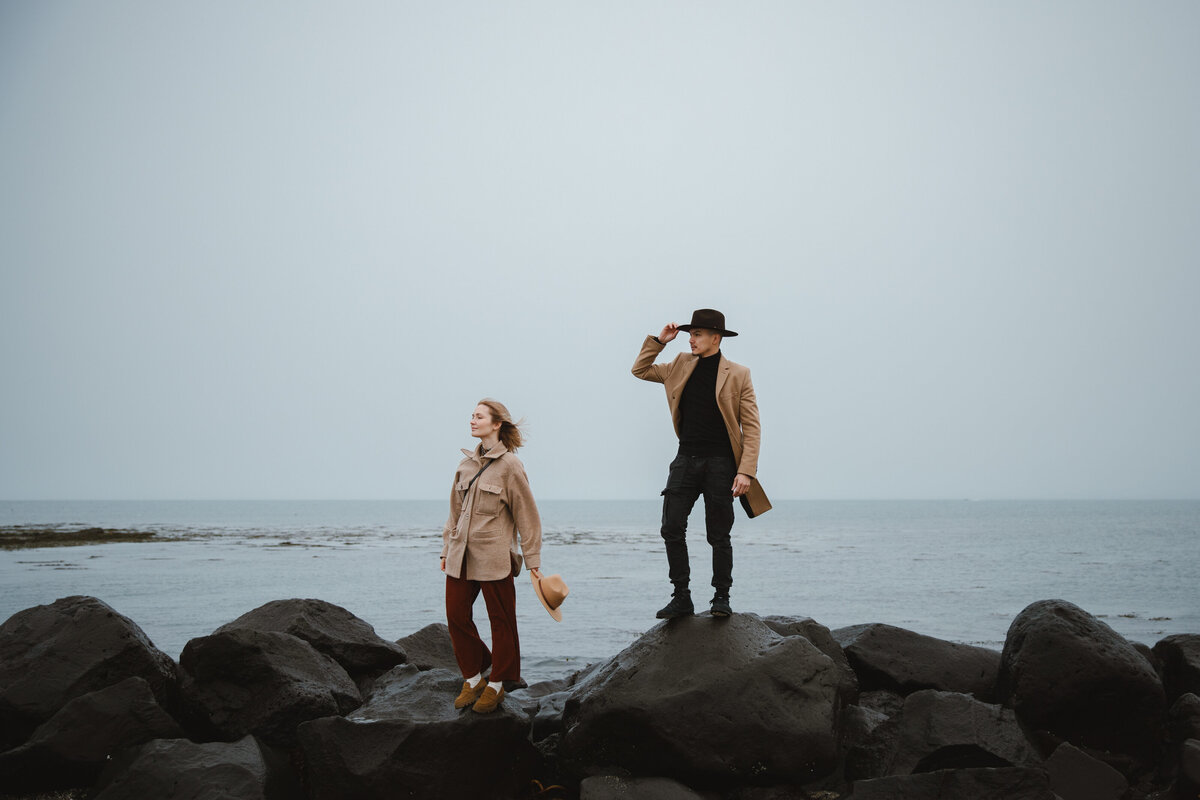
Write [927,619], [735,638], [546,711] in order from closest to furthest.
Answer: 1. [735,638]
2. [546,711]
3. [927,619]

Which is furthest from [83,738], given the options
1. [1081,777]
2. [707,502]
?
[1081,777]

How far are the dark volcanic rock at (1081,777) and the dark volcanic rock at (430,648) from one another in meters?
6.53

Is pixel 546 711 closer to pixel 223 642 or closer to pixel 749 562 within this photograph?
pixel 223 642

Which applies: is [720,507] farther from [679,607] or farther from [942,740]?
[942,740]

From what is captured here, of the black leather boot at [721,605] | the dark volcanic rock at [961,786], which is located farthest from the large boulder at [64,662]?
the dark volcanic rock at [961,786]

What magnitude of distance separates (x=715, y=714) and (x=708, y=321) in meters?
3.28

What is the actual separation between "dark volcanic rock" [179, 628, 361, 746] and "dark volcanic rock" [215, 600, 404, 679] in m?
1.12

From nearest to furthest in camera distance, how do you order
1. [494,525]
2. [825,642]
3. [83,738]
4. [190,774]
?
[190,774] → [494,525] → [83,738] → [825,642]

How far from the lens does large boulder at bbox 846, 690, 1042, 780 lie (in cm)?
695

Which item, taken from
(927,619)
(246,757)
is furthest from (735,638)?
(927,619)

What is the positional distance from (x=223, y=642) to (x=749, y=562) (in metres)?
38.5

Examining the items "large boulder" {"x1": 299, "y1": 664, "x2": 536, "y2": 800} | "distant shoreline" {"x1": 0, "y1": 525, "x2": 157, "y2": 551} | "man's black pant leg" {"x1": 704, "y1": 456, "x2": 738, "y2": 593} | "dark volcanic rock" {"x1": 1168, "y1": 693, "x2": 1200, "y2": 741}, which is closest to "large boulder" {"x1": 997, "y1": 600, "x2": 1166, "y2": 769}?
"dark volcanic rock" {"x1": 1168, "y1": 693, "x2": 1200, "y2": 741}

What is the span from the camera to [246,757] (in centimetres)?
687

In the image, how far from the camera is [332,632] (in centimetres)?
969
